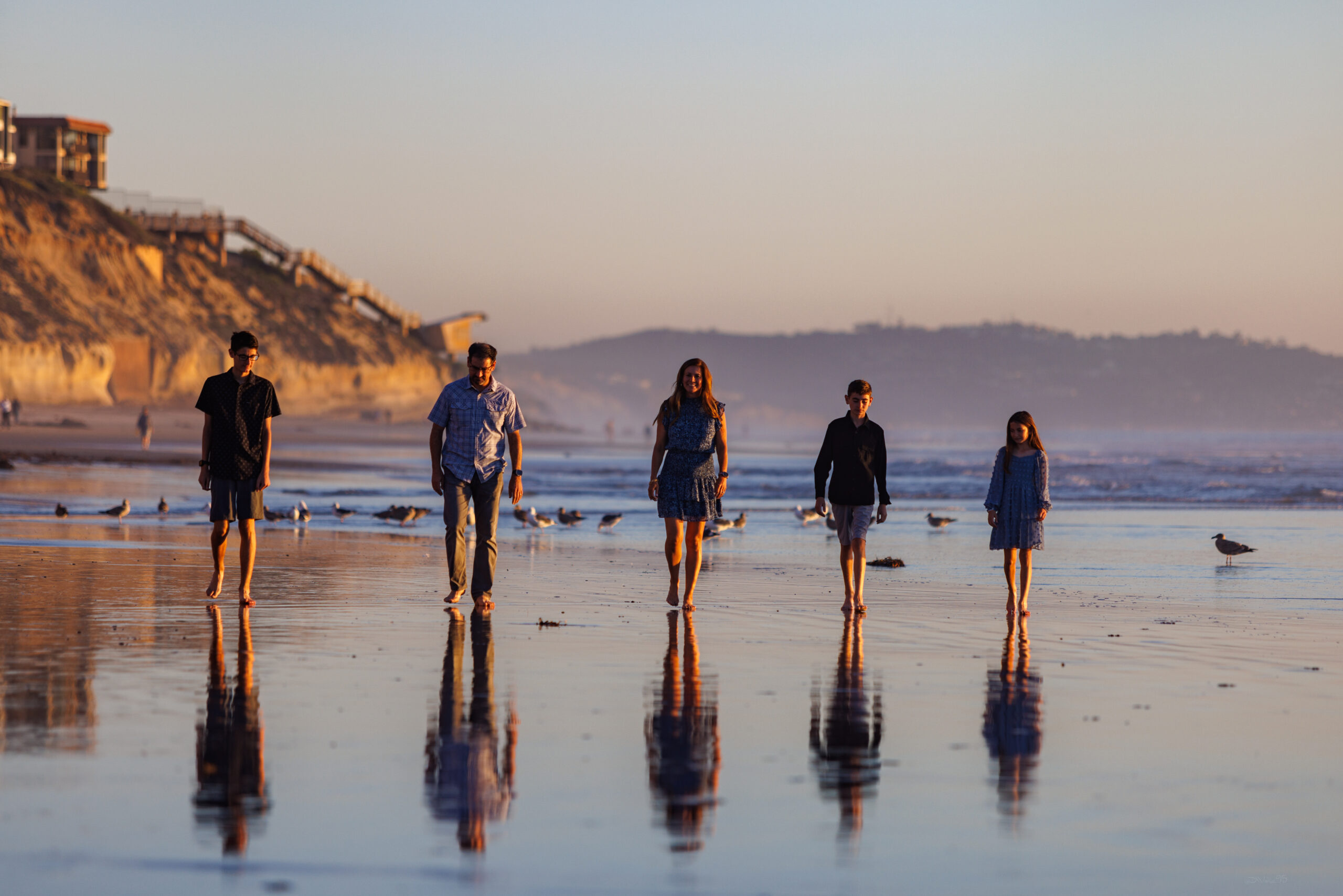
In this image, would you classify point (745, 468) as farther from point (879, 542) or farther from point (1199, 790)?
point (1199, 790)

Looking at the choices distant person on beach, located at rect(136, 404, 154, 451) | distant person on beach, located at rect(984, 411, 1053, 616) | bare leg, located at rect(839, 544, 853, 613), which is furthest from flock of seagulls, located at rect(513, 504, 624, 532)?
distant person on beach, located at rect(136, 404, 154, 451)

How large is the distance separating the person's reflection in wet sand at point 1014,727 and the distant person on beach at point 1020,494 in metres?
2.14

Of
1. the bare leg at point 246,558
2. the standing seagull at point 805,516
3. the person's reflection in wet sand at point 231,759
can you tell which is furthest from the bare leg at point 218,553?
the standing seagull at point 805,516

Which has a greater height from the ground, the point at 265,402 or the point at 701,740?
the point at 265,402

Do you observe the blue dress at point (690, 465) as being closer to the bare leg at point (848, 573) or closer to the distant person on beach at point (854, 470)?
the distant person on beach at point (854, 470)

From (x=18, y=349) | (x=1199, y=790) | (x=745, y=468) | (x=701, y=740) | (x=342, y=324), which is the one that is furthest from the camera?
(x=342, y=324)

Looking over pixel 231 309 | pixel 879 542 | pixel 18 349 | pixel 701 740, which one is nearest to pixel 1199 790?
pixel 701 740

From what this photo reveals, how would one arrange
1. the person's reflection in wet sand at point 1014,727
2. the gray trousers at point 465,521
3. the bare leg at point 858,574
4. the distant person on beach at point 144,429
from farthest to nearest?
the distant person on beach at point 144,429 < the bare leg at point 858,574 < the gray trousers at point 465,521 < the person's reflection in wet sand at point 1014,727

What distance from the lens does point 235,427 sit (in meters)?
10.1

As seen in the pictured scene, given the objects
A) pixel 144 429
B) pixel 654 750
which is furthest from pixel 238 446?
pixel 144 429

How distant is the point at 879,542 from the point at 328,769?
13.5 meters

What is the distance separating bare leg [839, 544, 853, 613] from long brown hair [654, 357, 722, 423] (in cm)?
136

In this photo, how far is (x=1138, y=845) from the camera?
4473 mm

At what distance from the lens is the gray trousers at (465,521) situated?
407 inches
